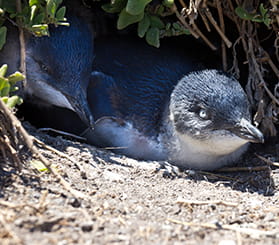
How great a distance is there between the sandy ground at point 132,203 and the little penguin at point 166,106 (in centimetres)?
19

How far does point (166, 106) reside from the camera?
312 centimetres

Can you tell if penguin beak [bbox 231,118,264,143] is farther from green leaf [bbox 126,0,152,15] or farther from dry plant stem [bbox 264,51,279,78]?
green leaf [bbox 126,0,152,15]

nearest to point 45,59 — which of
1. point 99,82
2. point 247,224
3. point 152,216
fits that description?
point 99,82

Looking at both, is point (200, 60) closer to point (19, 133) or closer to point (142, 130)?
point (142, 130)

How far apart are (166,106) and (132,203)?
1114 mm

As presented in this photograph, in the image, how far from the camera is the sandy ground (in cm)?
169

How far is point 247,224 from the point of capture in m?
2.00

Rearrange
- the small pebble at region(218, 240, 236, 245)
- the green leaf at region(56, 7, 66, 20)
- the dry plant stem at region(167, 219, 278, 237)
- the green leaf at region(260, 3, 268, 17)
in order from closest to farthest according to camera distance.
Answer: the small pebble at region(218, 240, 236, 245) → the dry plant stem at region(167, 219, 278, 237) → the green leaf at region(56, 7, 66, 20) → the green leaf at region(260, 3, 268, 17)

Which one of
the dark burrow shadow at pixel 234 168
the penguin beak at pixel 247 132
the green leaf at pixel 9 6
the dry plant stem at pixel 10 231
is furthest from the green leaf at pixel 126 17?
the dry plant stem at pixel 10 231

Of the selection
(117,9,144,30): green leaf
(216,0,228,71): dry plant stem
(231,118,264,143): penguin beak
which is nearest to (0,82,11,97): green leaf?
(117,9,144,30): green leaf

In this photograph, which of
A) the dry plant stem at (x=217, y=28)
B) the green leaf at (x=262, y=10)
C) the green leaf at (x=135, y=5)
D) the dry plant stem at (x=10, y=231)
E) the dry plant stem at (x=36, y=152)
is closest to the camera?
the dry plant stem at (x=10, y=231)

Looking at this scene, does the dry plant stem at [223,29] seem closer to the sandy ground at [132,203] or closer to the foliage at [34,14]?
the sandy ground at [132,203]

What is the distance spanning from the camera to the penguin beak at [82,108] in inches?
117

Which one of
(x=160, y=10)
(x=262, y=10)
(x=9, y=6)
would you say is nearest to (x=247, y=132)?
(x=262, y=10)
